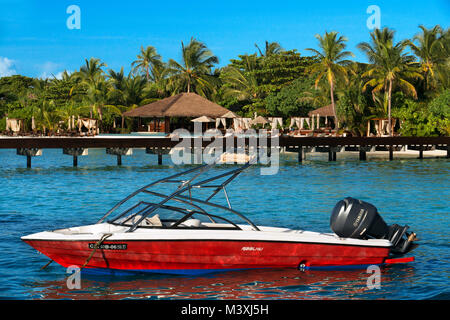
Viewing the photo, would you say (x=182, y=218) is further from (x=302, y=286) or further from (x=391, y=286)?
(x=391, y=286)

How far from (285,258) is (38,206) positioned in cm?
1519

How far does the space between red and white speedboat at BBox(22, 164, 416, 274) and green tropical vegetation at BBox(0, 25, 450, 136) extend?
40.6 meters

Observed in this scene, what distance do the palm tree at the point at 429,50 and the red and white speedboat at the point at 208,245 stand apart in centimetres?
4959

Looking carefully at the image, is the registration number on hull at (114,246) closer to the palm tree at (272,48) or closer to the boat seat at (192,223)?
the boat seat at (192,223)

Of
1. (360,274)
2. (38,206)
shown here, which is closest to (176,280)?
(360,274)

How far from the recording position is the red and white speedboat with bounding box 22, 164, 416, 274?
11.1m

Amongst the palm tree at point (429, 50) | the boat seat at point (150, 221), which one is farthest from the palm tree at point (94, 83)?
the boat seat at point (150, 221)

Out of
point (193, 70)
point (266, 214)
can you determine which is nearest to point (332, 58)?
point (193, 70)

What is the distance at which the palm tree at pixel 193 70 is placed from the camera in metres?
70.4

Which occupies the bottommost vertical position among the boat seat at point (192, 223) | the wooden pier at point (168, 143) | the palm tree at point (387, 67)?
the boat seat at point (192, 223)

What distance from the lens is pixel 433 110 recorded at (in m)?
49.9

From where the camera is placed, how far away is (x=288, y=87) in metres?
68.0

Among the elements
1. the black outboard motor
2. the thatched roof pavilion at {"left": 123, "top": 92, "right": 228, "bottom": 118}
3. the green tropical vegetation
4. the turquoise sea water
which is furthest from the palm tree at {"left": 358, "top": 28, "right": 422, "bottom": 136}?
the black outboard motor

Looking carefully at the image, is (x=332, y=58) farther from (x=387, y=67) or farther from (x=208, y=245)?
(x=208, y=245)
